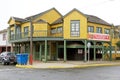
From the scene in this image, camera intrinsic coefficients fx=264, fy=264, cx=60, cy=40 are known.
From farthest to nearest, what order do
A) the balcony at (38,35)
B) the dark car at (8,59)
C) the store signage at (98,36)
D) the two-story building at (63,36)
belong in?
the balcony at (38,35)
the store signage at (98,36)
the two-story building at (63,36)
the dark car at (8,59)

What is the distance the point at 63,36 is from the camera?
121 ft

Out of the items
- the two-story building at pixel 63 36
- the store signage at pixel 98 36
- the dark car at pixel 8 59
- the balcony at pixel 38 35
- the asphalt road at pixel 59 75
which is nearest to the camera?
the asphalt road at pixel 59 75

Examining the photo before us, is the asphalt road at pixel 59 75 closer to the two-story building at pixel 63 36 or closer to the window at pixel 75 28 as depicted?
the two-story building at pixel 63 36

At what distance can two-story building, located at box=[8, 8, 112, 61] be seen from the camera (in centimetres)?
3688

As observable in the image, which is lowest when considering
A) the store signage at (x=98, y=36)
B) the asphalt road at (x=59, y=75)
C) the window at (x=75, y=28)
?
the asphalt road at (x=59, y=75)

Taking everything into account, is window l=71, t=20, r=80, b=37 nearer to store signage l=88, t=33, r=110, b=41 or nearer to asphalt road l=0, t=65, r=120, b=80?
store signage l=88, t=33, r=110, b=41

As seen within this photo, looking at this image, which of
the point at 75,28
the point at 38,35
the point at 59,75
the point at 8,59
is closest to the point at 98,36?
the point at 75,28

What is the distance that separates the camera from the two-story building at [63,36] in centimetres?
Answer: 3688

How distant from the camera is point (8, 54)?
109ft

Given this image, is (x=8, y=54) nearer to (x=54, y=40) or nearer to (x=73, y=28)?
(x=54, y=40)

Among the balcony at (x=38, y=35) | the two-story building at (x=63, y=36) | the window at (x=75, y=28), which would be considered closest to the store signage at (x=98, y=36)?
the two-story building at (x=63, y=36)

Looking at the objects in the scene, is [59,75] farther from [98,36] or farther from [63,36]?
[98,36]

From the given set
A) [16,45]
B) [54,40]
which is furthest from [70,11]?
[16,45]

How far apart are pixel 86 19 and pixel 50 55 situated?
8.15 metres
